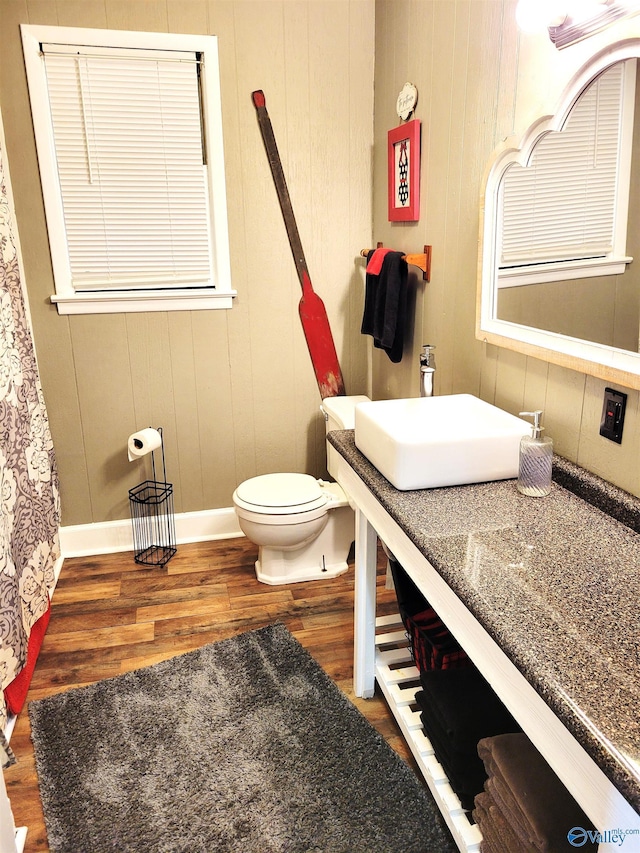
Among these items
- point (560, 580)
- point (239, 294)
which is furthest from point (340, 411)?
point (560, 580)

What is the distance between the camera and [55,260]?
2.70 metres

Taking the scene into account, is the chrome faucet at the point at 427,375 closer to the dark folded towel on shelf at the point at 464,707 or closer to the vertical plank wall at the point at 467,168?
the vertical plank wall at the point at 467,168

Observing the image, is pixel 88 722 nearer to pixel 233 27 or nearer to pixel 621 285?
pixel 621 285

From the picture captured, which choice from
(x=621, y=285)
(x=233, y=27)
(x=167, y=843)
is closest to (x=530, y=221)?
(x=621, y=285)

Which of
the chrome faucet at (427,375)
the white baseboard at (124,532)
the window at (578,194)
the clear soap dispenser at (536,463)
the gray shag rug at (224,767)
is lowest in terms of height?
the gray shag rug at (224,767)

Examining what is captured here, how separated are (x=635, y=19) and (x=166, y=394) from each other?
7.40 ft

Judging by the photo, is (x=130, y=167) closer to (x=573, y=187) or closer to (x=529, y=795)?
(x=573, y=187)

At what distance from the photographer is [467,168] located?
6.69 feet

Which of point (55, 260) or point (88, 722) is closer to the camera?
point (88, 722)

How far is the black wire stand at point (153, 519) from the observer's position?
3033 millimetres

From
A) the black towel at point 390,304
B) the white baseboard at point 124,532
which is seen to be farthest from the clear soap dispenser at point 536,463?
the white baseboard at point 124,532

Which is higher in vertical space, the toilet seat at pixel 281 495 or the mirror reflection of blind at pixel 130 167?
the mirror reflection of blind at pixel 130 167

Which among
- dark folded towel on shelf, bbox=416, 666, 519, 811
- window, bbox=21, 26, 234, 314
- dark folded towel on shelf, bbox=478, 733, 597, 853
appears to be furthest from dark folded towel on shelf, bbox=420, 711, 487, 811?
window, bbox=21, 26, 234, 314

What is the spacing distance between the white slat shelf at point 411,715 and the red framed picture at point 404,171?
5.04 ft
